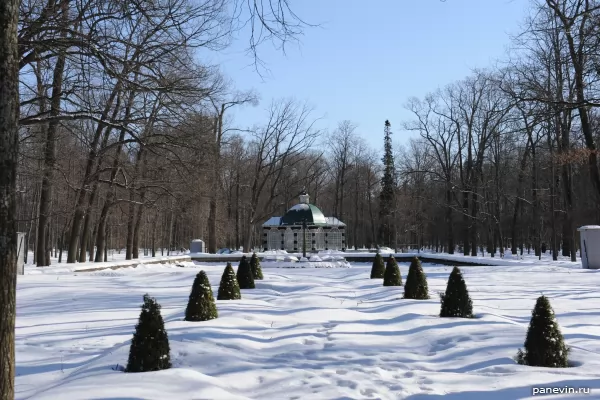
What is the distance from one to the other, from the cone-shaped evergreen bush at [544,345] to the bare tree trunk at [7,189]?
5377mm

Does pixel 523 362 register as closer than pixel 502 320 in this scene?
Yes

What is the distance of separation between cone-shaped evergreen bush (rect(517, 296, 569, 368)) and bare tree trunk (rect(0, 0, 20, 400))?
212 inches

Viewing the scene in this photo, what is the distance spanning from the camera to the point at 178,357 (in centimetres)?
628

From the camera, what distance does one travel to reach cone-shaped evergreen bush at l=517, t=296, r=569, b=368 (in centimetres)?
591

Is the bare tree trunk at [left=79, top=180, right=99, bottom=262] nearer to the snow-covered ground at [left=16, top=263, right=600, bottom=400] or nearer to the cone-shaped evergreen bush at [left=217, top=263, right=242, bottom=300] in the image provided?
the snow-covered ground at [left=16, top=263, right=600, bottom=400]

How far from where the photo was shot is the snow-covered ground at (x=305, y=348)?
5078mm

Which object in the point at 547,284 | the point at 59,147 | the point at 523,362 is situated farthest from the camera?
the point at 59,147

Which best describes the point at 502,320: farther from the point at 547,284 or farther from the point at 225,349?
the point at 547,284

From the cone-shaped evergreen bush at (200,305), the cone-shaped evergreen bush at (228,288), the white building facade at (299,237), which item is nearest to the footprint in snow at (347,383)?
the cone-shaped evergreen bush at (200,305)

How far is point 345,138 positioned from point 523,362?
57.3m

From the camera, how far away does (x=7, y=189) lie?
3.82 m

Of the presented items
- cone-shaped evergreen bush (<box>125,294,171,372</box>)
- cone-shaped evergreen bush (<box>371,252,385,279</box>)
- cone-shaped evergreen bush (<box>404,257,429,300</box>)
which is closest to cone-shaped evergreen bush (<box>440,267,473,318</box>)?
cone-shaped evergreen bush (<box>404,257,429,300</box>)

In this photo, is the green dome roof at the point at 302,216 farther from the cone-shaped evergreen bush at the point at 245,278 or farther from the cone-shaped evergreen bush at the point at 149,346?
the cone-shaped evergreen bush at the point at 149,346

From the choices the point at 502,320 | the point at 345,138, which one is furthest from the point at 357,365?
the point at 345,138
